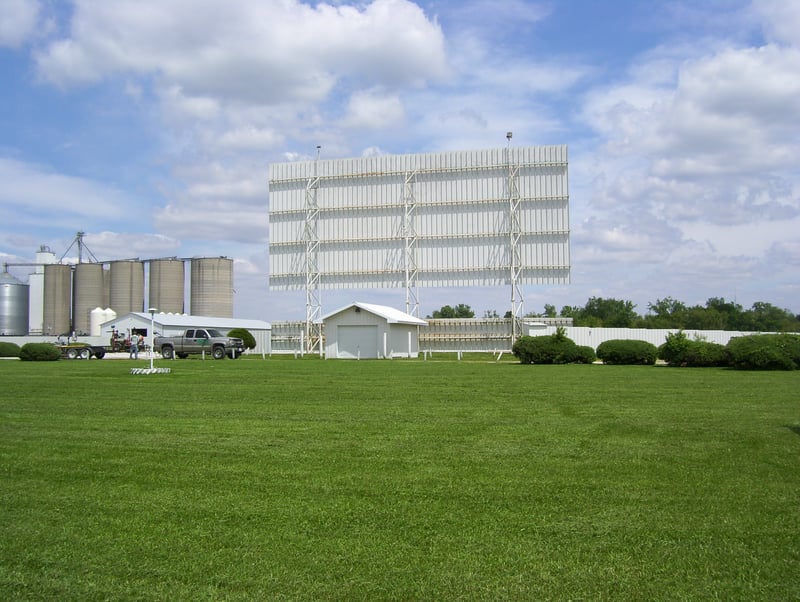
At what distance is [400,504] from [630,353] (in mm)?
28963

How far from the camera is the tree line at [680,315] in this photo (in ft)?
265

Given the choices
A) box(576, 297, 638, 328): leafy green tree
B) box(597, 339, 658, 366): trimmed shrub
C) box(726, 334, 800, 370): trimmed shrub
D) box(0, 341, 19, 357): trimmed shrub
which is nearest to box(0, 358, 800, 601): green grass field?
box(726, 334, 800, 370): trimmed shrub

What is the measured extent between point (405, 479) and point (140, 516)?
8.84 ft

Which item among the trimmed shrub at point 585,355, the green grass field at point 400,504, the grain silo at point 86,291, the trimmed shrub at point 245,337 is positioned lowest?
the green grass field at point 400,504

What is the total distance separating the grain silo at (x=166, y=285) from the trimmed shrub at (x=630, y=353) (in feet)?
180

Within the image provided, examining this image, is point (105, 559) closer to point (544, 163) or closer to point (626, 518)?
point (626, 518)

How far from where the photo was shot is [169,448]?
31.1 feet

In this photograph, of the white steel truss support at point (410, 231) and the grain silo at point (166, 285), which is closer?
the white steel truss support at point (410, 231)

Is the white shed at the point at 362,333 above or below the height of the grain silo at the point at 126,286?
below

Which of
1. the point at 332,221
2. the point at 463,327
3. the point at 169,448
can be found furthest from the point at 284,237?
the point at 169,448

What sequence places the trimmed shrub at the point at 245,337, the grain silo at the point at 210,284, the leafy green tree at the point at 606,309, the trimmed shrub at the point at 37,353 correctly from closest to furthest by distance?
1. the trimmed shrub at the point at 37,353
2. the trimmed shrub at the point at 245,337
3. the grain silo at the point at 210,284
4. the leafy green tree at the point at 606,309

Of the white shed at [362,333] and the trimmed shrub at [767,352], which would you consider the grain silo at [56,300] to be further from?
the trimmed shrub at [767,352]

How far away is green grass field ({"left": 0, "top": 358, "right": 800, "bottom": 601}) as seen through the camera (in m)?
4.89

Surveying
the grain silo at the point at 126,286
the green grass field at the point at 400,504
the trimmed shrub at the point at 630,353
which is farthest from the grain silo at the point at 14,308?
the green grass field at the point at 400,504
